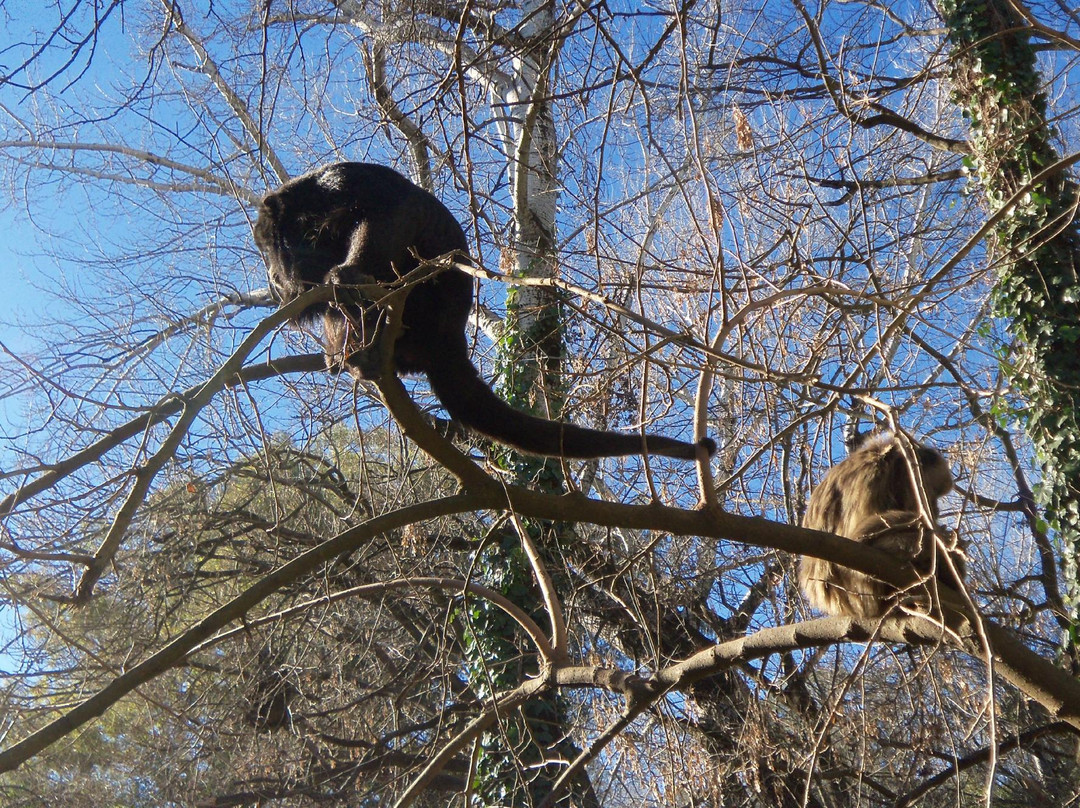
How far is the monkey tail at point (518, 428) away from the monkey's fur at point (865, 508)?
1.37 metres

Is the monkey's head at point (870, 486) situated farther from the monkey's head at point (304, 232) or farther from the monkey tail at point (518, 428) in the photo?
the monkey's head at point (304, 232)

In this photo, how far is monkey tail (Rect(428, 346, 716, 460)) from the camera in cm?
338

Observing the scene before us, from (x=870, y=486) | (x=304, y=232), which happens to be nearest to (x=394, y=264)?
(x=304, y=232)

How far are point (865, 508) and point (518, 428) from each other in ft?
6.11

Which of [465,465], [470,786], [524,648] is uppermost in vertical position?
[524,648]

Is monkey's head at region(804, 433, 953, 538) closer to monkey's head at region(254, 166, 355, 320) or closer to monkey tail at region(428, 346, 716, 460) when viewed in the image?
monkey tail at region(428, 346, 716, 460)

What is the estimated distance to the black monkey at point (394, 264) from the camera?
4047mm

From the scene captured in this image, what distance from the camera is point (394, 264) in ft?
13.0

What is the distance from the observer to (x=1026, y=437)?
584 centimetres

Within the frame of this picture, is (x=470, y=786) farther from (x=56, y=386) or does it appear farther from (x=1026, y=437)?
(x=1026, y=437)

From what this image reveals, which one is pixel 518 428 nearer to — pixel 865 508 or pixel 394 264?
pixel 394 264

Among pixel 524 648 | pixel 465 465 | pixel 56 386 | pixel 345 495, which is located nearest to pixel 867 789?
pixel 524 648

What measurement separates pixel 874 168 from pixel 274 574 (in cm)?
628

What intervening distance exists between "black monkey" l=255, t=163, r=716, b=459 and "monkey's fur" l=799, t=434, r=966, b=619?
1.59m
